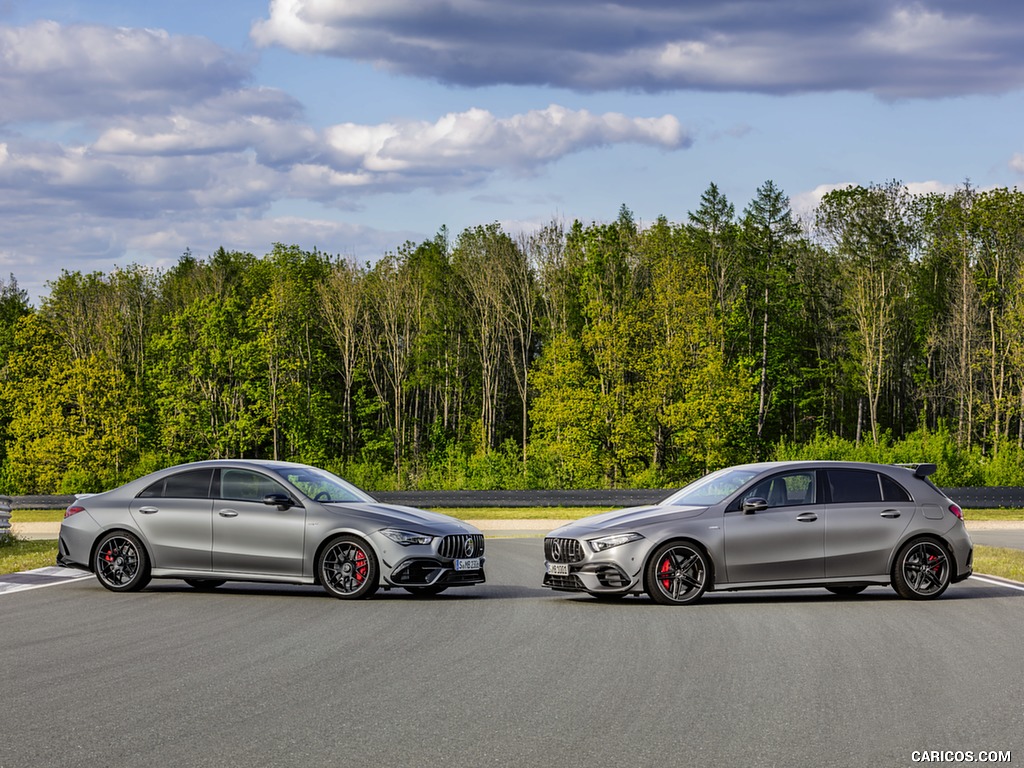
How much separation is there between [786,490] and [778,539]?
2.15 feet

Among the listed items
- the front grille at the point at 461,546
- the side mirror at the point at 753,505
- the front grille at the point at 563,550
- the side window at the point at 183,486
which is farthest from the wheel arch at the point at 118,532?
the side mirror at the point at 753,505

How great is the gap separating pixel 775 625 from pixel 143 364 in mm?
79212

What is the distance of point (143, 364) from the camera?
286 ft

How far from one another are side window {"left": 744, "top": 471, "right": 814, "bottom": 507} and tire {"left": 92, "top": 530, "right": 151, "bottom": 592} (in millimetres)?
7161

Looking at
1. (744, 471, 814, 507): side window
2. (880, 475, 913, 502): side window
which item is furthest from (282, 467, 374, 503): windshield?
(880, 475, 913, 502): side window

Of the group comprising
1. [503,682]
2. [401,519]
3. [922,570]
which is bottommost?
[503,682]

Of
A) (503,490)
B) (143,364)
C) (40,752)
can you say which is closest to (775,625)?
(40,752)

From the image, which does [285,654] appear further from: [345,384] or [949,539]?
[345,384]

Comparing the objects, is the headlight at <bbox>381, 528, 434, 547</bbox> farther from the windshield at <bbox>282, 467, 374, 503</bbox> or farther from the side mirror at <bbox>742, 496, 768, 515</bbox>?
the side mirror at <bbox>742, 496, 768, 515</bbox>

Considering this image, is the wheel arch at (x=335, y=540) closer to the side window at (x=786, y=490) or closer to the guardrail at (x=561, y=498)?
the side window at (x=786, y=490)

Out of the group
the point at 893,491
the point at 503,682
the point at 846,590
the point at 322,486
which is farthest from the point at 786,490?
the point at 503,682

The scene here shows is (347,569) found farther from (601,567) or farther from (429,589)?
(601,567)

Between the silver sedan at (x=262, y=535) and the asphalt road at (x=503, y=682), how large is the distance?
1.28ft

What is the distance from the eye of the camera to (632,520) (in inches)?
574
